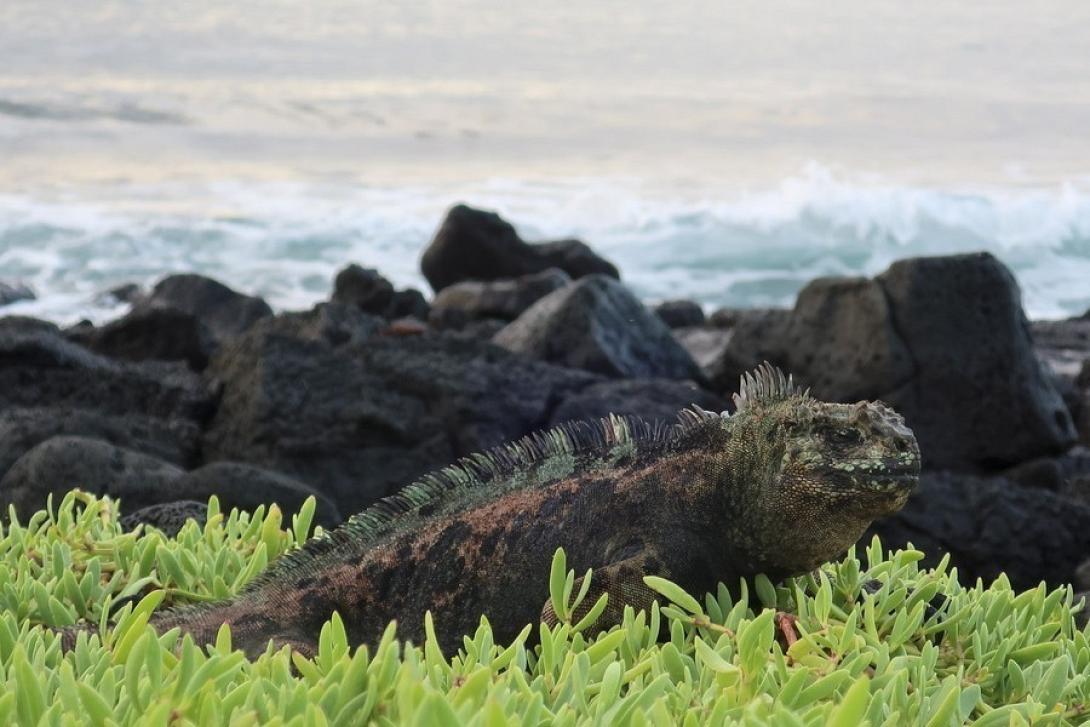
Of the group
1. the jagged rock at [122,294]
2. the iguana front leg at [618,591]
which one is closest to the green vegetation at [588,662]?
the iguana front leg at [618,591]

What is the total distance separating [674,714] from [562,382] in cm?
638

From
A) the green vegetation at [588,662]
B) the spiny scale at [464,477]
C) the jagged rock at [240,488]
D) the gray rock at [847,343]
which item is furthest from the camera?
the gray rock at [847,343]

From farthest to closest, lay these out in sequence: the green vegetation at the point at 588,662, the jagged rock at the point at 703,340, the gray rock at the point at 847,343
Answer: the jagged rock at the point at 703,340 < the gray rock at the point at 847,343 < the green vegetation at the point at 588,662

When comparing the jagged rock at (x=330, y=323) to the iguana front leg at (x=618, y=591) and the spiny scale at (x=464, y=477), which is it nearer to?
the spiny scale at (x=464, y=477)

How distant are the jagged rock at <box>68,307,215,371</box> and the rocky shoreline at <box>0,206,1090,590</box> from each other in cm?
2

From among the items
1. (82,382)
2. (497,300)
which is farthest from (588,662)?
(497,300)

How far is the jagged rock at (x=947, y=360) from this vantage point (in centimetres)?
1016

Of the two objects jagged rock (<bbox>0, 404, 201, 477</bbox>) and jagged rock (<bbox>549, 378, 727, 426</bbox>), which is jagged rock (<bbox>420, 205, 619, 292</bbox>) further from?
jagged rock (<bbox>0, 404, 201, 477</bbox>)

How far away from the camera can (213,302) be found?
56.1 feet

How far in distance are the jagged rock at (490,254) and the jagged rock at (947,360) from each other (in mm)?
10307

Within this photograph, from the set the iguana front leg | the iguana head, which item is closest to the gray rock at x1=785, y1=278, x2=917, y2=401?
the iguana head

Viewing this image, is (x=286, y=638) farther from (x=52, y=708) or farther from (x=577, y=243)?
(x=577, y=243)

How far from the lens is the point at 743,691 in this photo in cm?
288

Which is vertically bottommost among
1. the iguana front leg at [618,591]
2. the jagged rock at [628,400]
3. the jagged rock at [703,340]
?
the jagged rock at [703,340]
